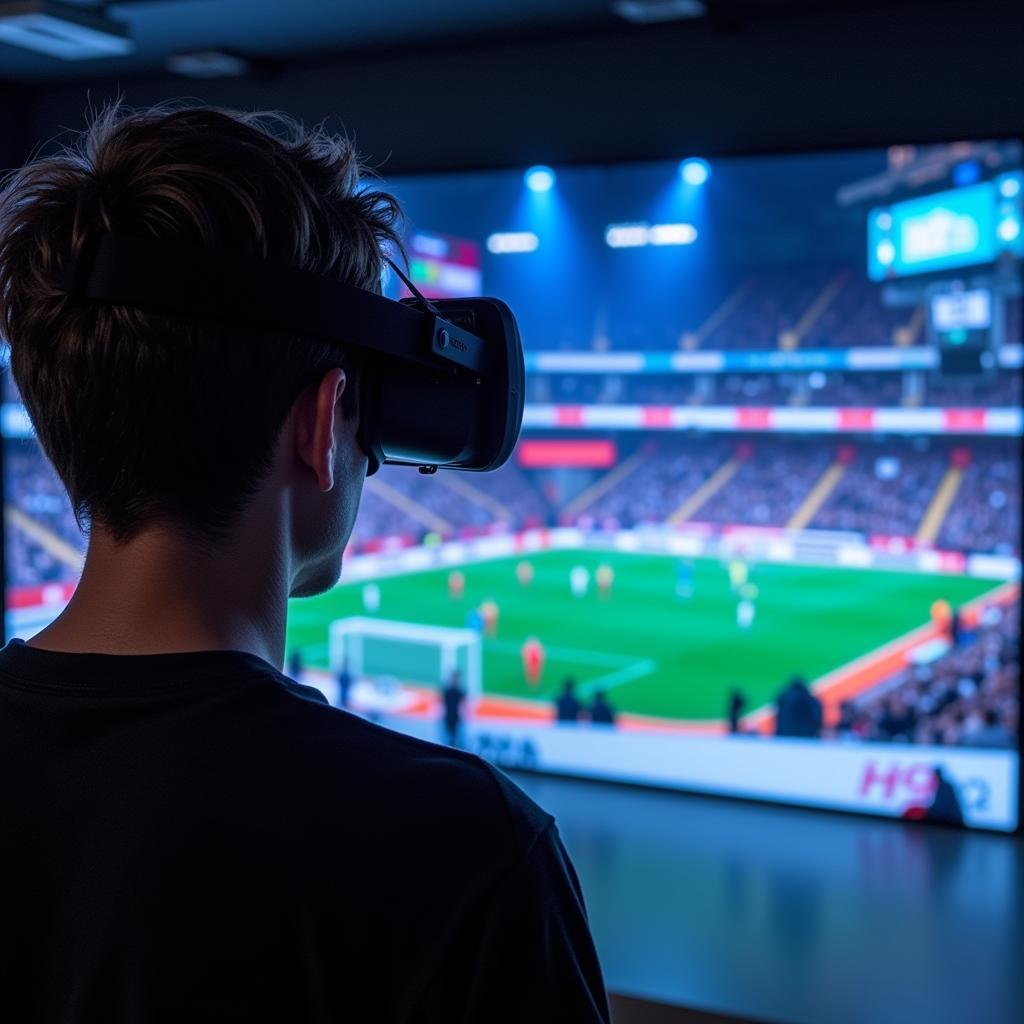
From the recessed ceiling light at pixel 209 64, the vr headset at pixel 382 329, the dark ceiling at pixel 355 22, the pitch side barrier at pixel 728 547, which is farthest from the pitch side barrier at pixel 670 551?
the vr headset at pixel 382 329

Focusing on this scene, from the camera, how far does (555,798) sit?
3.79 meters

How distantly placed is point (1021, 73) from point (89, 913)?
3280 mm

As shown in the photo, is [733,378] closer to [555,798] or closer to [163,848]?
[555,798]

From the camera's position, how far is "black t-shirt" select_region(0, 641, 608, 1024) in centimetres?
62

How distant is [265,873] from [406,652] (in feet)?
11.9

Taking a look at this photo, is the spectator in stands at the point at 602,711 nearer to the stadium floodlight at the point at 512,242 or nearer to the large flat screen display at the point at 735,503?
the large flat screen display at the point at 735,503

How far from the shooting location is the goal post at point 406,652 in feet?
13.7

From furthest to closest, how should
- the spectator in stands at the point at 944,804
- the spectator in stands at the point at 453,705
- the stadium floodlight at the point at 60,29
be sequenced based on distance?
the spectator in stands at the point at 453,705 < the spectator in stands at the point at 944,804 < the stadium floodlight at the point at 60,29

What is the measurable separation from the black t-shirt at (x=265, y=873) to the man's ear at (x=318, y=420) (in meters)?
0.15

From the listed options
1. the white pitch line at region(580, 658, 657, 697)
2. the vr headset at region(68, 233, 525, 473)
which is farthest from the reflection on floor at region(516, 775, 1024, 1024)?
the vr headset at region(68, 233, 525, 473)

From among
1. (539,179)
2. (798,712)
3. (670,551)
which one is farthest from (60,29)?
(798,712)

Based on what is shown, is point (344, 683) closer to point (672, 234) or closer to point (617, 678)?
point (617, 678)

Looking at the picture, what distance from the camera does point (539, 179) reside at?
13.0ft

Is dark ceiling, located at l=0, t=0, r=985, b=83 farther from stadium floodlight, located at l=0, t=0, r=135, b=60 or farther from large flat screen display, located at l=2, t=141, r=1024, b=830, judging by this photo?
large flat screen display, located at l=2, t=141, r=1024, b=830
